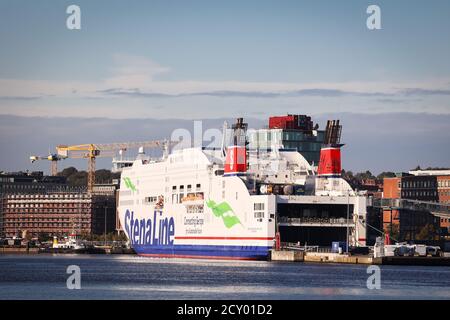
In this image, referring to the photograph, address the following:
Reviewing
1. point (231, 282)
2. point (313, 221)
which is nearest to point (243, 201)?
point (313, 221)

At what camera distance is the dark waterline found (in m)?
60.5

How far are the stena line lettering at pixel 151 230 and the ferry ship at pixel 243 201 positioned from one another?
0.11 meters

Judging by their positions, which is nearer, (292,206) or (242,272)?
(242,272)

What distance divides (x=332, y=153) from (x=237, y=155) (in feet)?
27.0

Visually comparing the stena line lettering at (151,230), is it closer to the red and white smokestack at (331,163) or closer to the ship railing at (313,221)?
the red and white smokestack at (331,163)

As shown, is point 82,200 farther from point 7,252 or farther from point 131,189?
point 131,189

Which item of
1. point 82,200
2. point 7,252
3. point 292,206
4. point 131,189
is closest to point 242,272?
point 292,206

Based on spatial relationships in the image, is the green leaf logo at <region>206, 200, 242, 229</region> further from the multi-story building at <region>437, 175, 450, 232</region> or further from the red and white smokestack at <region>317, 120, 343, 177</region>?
the multi-story building at <region>437, 175, 450, 232</region>

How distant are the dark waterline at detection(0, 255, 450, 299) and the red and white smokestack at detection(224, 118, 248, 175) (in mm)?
9276

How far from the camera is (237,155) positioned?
98.1m

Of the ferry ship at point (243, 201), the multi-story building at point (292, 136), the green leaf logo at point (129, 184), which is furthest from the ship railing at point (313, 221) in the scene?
the multi-story building at point (292, 136)

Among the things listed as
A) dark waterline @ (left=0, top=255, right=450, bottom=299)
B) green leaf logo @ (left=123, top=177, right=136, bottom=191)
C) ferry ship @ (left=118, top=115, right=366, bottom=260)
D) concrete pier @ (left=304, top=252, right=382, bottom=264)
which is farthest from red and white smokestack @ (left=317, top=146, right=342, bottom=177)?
green leaf logo @ (left=123, top=177, right=136, bottom=191)

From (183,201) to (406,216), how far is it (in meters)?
37.9

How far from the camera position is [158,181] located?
117 metres
